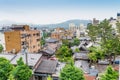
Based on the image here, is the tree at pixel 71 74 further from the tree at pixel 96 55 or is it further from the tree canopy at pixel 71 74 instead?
the tree at pixel 96 55

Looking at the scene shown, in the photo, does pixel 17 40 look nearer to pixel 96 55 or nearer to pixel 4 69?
pixel 96 55

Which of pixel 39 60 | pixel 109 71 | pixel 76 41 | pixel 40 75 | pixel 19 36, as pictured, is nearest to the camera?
pixel 109 71

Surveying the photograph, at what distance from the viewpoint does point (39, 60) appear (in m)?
28.3

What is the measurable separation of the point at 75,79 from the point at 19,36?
23.9 meters

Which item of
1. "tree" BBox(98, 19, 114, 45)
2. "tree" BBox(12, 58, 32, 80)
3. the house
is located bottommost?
the house

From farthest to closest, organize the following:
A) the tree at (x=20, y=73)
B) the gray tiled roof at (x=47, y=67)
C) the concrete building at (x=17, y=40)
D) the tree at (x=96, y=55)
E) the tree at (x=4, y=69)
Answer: the concrete building at (x=17, y=40) < the tree at (x=96, y=55) < the gray tiled roof at (x=47, y=67) < the tree at (x=4, y=69) < the tree at (x=20, y=73)

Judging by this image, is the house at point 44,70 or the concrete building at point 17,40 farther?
the concrete building at point 17,40

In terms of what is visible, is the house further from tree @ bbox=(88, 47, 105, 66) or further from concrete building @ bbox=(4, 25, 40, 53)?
concrete building @ bbox=(4, 25, 40, 53)

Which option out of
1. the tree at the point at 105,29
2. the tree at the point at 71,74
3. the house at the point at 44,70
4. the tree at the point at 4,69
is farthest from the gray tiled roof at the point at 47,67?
the tree at the point at 105,29

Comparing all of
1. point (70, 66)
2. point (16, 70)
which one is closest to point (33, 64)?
point (16, 70)

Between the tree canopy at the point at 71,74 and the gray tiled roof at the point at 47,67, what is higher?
the tree canopy at the point at 71,74

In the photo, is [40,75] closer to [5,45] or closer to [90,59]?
[90,59]

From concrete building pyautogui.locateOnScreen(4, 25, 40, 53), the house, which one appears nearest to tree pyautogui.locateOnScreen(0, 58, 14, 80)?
the house

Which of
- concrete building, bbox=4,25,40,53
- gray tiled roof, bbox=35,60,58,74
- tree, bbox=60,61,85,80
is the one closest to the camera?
tree, bbox=60,61,85,80
